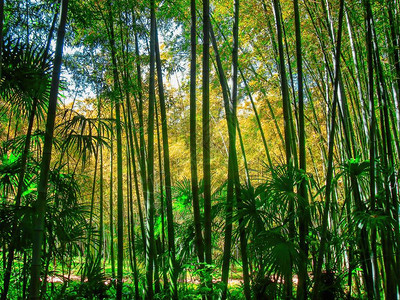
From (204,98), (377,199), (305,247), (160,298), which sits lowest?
(160,298)

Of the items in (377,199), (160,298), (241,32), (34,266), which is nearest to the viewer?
(34,266)

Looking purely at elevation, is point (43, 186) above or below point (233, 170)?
below

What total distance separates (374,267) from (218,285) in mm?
1190

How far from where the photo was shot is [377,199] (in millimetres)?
2383

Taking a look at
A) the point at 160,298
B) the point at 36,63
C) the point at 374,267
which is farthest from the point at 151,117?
the point at 374,267

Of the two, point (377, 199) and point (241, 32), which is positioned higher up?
point (241, 32)

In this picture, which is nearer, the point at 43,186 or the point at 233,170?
the point at 43,186

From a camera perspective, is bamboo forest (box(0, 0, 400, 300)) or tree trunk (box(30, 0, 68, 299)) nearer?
tree trunk (box(30, 0, 68, 299))

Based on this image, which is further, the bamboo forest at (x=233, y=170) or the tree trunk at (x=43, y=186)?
the bamboo forest at (x=233, y=170)

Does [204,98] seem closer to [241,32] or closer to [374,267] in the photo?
[374,267]

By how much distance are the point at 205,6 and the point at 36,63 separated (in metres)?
1.29

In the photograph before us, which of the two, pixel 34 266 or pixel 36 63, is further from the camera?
pixel 36 63

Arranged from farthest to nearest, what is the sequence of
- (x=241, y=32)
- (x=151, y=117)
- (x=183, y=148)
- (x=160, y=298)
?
(x=183, y=148), (x=241, y=32), (x=151, y=117), (x=160, y=298)

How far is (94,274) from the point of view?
131 inches
